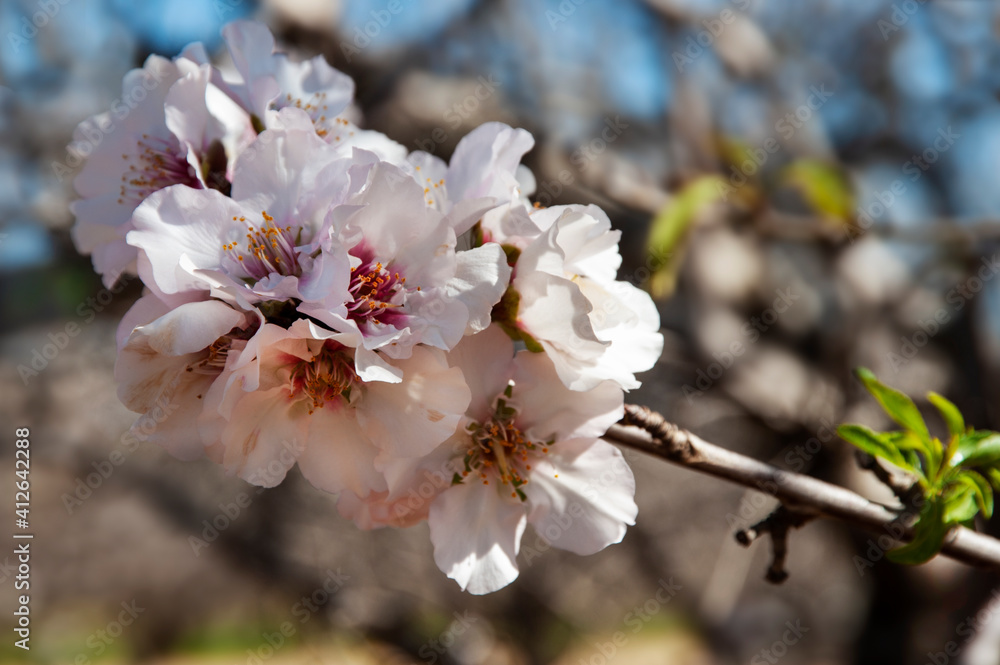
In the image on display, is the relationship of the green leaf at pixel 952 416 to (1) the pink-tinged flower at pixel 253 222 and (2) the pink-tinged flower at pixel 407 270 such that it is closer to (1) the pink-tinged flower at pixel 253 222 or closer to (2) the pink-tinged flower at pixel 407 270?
(2) the pink-tinged flower at pixel 407 270

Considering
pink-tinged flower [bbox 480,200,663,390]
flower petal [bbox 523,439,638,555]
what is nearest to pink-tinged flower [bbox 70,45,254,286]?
pink-tinged flower [bbox 480,200,663,390]

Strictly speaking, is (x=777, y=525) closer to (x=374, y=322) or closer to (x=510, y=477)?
(x=510, y=477)

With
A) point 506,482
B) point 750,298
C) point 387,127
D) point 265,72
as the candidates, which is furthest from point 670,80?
point 506,482

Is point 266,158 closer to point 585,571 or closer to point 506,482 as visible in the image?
point 506,482

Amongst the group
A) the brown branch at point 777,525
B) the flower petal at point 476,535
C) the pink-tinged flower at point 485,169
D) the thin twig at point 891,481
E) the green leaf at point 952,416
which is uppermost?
the pink-tinged flower at point 485,169

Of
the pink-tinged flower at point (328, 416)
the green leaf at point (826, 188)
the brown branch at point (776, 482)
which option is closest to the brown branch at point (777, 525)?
the brown branch at point (776, 482)

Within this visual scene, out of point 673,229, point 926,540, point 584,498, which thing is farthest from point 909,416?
point 673,229
